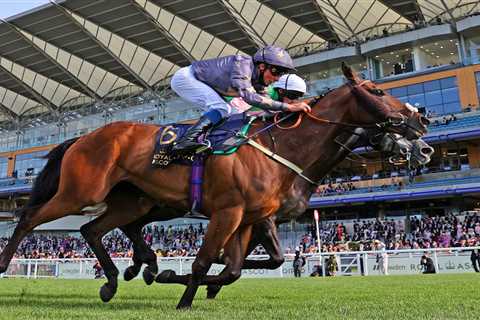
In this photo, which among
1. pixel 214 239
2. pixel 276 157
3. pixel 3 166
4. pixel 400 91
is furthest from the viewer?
pixel 3 166

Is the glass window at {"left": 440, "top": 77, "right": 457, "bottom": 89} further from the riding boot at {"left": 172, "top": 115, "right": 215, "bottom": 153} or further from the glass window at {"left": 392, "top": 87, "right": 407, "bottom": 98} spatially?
the riding boot at {"left": 172, "top": 115, "right": 215, "bottom": 153}

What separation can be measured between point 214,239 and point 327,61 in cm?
3963

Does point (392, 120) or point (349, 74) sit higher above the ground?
point (349, 74)

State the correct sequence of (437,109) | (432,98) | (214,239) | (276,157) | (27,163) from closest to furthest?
(214,239), (276,157), (437,109), (432,98), (27,163)

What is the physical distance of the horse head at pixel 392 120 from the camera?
4641 millimetres

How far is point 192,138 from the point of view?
15.1 feet

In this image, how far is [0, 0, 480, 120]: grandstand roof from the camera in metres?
39.2

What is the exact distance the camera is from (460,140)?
34938mm

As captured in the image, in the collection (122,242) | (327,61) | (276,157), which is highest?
(327,61)

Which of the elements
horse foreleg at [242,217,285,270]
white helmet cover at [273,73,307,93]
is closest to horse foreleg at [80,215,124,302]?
horse foreleg at [242,217,285,270]

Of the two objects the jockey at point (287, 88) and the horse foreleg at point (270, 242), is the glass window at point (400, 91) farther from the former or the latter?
the horse foreleg at point (270, 242)

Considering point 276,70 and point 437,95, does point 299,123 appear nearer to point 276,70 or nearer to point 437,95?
point 276,70

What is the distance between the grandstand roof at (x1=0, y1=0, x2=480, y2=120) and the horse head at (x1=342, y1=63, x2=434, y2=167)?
3553cm

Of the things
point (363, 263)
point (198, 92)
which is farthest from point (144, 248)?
point (363, 263)
